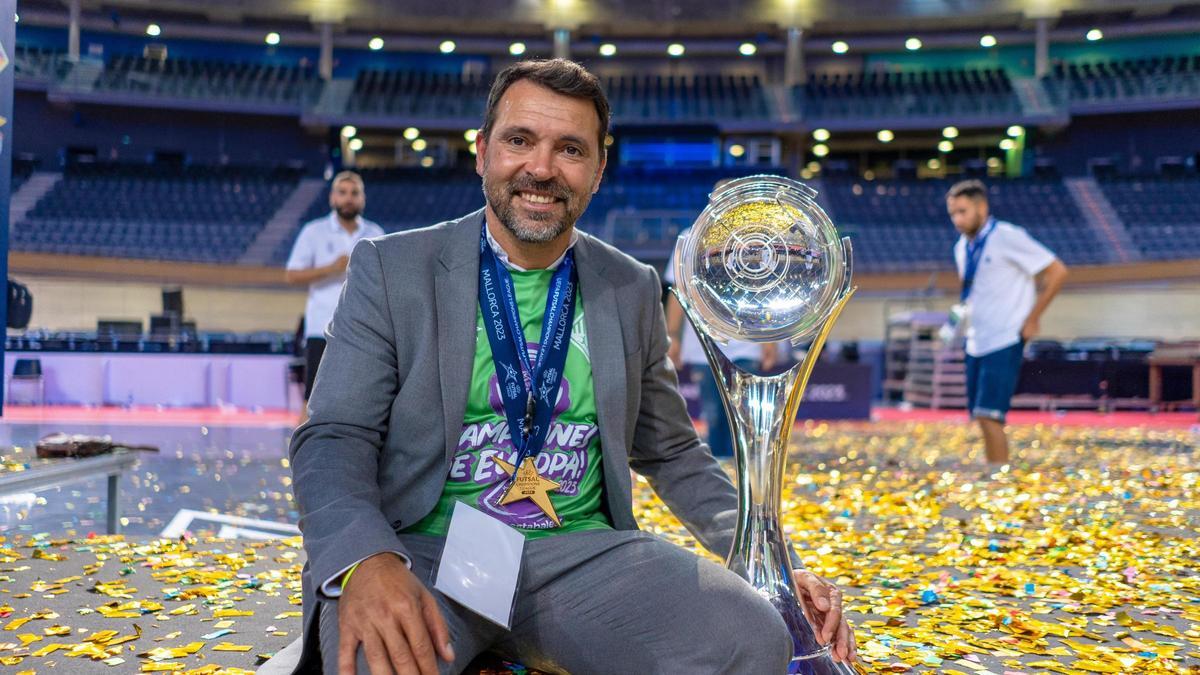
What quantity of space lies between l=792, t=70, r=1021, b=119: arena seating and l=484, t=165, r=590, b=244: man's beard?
22.2 meters

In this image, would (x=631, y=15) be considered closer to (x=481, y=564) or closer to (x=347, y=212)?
(x=347, y=212)

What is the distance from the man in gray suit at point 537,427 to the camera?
1.36m

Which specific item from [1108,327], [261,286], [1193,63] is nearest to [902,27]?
[1193,63]

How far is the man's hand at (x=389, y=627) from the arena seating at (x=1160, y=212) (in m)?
19.9

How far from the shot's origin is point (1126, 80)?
2206 cm

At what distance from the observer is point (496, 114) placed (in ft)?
5.30

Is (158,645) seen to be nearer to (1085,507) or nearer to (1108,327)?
(1085,507)

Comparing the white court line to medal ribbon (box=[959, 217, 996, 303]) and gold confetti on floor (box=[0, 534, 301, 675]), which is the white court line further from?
medal ribbon (box=[959, 217, 996, 303])

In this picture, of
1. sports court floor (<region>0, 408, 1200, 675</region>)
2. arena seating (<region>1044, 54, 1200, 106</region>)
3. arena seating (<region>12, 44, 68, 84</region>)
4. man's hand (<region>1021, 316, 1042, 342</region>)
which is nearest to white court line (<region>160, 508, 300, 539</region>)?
sports court floor (<region>0, 408, 1200, 675</region>)

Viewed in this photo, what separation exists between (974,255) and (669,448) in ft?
13.3

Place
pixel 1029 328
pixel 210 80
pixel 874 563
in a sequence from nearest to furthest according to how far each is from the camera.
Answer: pixel 874 563 → pixel 1029 328 → pixel 210 80

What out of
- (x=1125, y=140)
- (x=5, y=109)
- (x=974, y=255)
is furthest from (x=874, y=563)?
(x=1125, y=140)

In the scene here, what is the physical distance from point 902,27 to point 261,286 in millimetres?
15157

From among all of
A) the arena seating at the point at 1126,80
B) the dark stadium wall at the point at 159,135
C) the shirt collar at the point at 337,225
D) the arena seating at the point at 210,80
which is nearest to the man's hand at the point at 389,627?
the shirt collar at the point at 337,225
